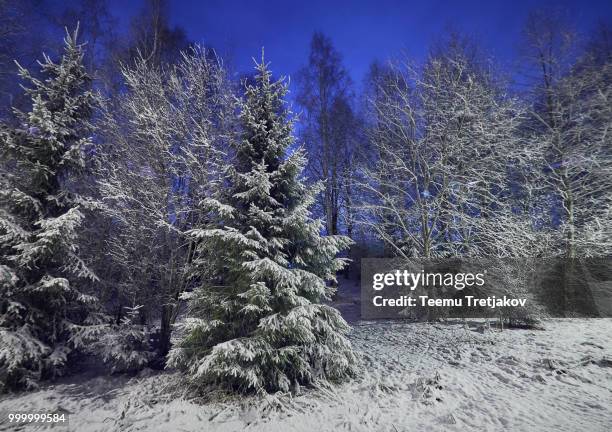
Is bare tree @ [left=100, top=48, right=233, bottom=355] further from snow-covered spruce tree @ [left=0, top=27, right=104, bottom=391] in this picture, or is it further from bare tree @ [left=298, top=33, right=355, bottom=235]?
bare tree @ [left=298, top=33, right=355, bottom=235]

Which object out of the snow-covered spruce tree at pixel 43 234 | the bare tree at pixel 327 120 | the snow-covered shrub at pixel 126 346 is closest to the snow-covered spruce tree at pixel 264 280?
the snow-covered shrub at pixel 126 346

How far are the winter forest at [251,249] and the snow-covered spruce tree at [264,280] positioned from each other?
1.8 inches

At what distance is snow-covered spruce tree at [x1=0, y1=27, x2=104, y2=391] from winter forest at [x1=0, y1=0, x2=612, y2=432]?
0.14ft

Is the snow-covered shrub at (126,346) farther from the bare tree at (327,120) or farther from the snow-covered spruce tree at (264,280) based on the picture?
the bare tree at (327,120)

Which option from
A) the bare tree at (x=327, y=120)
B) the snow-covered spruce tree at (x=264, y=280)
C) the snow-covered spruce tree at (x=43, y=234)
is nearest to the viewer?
the snow-covered spruce tree at (x=264, y=280)

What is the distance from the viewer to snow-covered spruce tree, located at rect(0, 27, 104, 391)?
510 centimetres

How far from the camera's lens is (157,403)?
4754 millimetres

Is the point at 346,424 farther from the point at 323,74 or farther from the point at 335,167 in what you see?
the point at 323,74

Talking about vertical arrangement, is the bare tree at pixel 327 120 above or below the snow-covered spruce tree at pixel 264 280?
above

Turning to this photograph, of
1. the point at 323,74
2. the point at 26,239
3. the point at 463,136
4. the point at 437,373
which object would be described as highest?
the point at 323,74

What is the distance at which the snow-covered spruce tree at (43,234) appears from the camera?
5102 millimetres

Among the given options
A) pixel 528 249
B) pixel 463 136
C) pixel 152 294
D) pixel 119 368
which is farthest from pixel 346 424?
pixel 463 136

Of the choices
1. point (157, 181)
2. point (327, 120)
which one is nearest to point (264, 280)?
point (157, 181)

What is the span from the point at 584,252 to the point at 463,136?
207 inches
